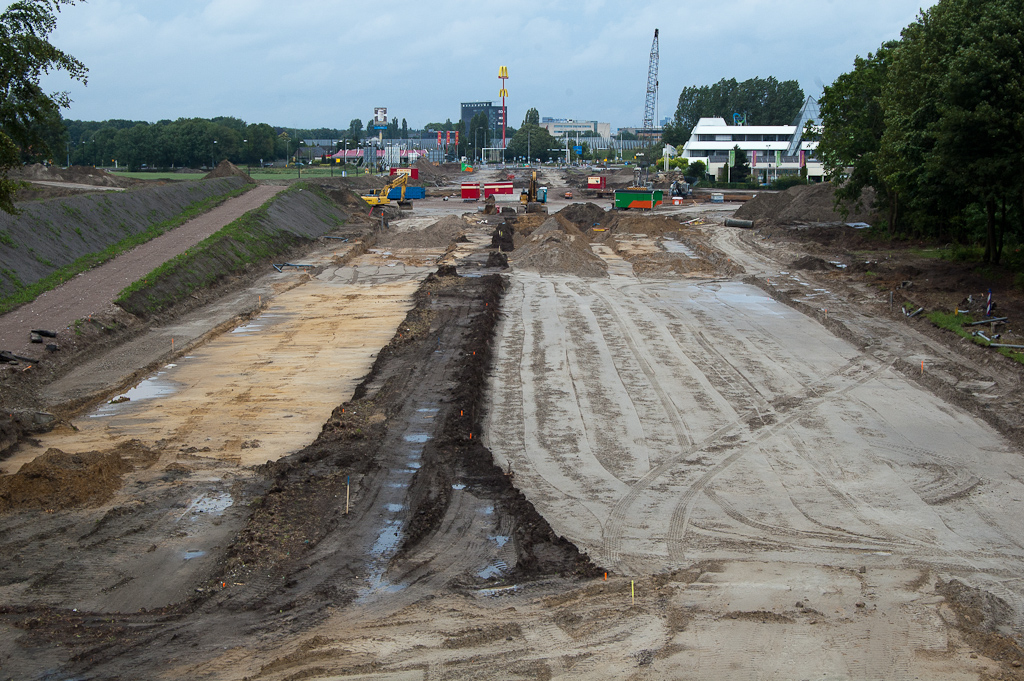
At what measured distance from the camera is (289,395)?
60.1 ft

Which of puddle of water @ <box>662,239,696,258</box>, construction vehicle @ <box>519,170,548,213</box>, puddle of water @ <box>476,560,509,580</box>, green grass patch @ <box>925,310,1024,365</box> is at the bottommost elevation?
puddle of water @ <box>476,560,509,580</box>

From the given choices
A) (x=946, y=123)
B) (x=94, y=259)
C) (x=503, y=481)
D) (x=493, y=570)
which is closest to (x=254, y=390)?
(x=503, y=481)

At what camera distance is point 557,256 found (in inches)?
1522

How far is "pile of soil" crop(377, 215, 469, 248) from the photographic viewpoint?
1880 inches

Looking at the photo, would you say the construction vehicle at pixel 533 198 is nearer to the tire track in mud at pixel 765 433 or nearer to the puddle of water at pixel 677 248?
the puddle of water at pixel 677 248

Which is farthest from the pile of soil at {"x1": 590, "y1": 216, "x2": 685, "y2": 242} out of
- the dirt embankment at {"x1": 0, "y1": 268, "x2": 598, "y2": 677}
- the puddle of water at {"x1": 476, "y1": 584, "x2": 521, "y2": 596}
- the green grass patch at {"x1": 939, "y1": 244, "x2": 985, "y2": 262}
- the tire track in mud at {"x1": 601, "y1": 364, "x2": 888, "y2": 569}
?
the puddle of water at {"x1": 476, "y1": 584, "x2": 521, "y2": 596}

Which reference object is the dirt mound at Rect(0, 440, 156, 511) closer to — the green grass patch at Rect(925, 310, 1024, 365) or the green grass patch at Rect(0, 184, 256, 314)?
the green grass patch at Rect(0, 184, 256, 314)

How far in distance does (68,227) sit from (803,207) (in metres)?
45.5

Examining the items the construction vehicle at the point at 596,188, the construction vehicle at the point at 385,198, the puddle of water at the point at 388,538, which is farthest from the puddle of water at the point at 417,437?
the construction vehicle at the point at 596,188

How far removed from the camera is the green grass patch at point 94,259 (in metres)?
25.2

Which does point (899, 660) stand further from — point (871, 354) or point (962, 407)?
point (871, 354)

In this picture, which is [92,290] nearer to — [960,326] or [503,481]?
[503,481]

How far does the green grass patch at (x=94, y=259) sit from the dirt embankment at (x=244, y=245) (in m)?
2.70

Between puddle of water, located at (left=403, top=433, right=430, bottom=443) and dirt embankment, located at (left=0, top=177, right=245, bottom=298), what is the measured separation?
14588 millimetres
